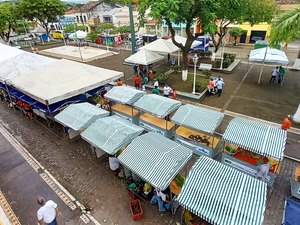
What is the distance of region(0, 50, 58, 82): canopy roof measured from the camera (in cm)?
1534

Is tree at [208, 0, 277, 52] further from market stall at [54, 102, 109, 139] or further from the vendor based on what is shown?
the vendor

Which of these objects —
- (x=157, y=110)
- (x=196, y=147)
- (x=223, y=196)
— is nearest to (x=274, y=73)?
(x=196, y=147)

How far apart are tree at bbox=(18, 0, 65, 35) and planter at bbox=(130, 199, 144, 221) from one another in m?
43.3

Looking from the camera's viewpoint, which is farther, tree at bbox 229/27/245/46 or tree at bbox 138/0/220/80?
tree at bbox 229/27/245/46

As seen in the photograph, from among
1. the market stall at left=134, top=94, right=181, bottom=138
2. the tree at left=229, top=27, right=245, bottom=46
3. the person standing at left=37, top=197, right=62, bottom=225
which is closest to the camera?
the person standing at left=37, top=197, right=62, bottom=225

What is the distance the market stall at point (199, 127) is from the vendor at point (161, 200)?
10.8 feet

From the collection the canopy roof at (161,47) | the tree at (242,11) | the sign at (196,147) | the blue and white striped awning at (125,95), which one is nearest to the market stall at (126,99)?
the blue and white striped awning at (125,95)

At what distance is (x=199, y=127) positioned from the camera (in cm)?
919

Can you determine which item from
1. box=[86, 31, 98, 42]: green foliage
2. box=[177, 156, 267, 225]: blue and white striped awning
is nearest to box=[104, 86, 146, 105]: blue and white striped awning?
box=[177, 156, 267, 225]: blue and white striped awning

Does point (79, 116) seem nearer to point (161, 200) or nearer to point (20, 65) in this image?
point (161, 200)

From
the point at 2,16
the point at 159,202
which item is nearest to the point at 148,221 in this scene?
the point at 159,202

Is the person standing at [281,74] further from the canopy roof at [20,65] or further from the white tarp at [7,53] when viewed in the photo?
the white tarp at [7,53]

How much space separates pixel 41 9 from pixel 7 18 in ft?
20.1

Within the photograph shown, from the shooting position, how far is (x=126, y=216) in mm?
7590
